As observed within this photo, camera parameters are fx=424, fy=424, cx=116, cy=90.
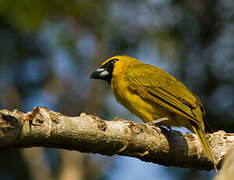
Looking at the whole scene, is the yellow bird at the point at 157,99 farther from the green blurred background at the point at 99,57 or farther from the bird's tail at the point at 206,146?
the green blurred background at the point at 99,57

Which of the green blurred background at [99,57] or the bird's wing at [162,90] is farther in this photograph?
the green blurred background at [99,57]

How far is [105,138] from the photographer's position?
117 inches

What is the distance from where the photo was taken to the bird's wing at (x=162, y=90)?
163 inches

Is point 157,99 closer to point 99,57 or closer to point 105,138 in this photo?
point 105,138

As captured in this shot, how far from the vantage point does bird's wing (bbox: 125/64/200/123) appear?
4.14 meters

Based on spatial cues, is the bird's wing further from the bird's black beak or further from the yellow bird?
the bird's black beak

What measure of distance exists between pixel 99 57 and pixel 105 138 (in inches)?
293

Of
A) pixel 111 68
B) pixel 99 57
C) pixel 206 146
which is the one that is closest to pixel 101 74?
pixel 111 68

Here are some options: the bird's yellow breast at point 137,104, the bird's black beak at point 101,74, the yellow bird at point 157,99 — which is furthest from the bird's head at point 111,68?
the bird's yellow breast at point 137,104

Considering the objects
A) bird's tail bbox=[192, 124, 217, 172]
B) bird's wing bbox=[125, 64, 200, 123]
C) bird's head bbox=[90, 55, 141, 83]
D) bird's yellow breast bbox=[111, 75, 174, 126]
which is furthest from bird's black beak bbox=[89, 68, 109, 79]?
bird's tail bbox=[192, 124, 217, 172]

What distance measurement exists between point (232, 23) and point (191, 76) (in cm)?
145

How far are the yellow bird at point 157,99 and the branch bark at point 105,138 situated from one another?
219 millimetres

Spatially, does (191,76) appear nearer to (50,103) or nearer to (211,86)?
(211,86)

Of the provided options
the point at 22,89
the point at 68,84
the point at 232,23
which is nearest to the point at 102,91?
the point at 68,84
